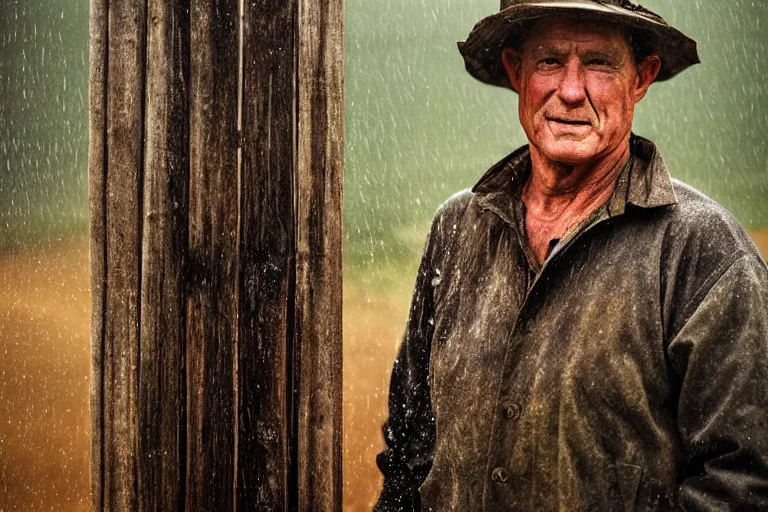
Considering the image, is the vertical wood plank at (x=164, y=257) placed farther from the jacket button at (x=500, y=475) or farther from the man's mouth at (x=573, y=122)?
the man's mouth at (x=573, y=122)

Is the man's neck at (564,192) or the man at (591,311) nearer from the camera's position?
the man at (591,311)

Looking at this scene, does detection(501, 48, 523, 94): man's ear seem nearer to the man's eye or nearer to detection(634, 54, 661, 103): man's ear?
the man's eye

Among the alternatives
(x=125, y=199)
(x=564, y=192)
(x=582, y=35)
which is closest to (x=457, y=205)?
(x=564, y=192)

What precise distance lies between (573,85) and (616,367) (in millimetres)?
672

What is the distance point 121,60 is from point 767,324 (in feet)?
5.39

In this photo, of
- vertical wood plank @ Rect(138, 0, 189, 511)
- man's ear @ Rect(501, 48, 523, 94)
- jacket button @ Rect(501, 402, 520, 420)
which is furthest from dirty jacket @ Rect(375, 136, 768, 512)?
vertical wood plank @ Rect(138, 0, 189, 511)

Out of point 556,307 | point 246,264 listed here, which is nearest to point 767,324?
point 556,307

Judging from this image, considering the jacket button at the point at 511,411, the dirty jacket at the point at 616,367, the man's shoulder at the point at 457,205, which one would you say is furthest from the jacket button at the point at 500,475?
the man's shoulder at the point at 457,205

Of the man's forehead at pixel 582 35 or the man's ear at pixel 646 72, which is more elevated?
the man's forehead at pixel 582 35

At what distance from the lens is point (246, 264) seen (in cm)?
226

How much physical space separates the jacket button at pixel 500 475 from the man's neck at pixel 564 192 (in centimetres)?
51

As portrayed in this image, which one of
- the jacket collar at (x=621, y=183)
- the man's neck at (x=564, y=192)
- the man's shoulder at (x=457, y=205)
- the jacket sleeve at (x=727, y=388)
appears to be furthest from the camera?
the man's shoulder at (x=457, y=205)

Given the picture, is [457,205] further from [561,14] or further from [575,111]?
[561,14]

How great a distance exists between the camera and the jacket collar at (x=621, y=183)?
2043mm
